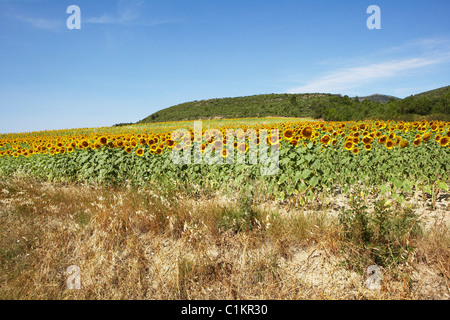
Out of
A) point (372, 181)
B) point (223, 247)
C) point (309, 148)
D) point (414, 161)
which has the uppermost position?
point (309, 148)

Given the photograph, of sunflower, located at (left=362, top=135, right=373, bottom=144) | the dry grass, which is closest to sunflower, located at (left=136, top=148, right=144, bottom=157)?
the dry grass

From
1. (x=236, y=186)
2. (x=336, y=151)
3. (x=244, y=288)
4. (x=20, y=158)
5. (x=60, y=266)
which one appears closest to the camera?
(x=244, y=288)

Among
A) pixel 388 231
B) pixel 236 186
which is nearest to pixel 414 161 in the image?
pixel 388 231

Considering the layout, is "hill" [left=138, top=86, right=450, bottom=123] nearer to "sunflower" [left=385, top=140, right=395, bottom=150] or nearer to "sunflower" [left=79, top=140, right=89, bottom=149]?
"sunflower" [left=385, top=140, right=395, bottom=150]

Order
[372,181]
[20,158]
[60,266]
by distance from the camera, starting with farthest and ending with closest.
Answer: [20,158]
[372,181]
[60,266]

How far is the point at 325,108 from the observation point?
4284 cm

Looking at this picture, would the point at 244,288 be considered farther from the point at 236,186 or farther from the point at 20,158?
the point at 20,158

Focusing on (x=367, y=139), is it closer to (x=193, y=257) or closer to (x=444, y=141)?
(x=444, y=141)

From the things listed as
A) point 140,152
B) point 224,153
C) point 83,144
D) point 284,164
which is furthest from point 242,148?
point 83,144

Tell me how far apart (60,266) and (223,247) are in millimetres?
2095

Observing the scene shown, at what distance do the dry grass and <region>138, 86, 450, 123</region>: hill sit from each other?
18021mm

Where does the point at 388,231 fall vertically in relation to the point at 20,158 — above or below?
below

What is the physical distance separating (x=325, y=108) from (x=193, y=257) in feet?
145

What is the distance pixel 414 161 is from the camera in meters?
5.89
